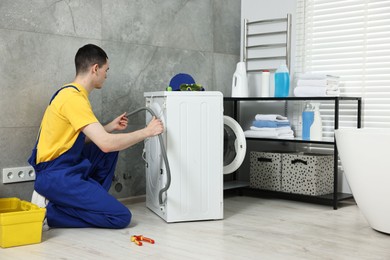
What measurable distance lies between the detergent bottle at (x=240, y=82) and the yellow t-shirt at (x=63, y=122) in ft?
5.61

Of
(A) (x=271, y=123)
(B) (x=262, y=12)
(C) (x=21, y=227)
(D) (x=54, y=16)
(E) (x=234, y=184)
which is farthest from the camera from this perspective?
(B) (x=262, y=12)

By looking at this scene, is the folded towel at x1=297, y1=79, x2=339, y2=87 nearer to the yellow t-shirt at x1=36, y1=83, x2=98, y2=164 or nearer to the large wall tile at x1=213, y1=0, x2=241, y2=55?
the large wall tile at x1=213, y1=0, x2=241, y2=55

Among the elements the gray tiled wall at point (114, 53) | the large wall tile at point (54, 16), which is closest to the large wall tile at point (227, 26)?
the gray tiled wall at point (114, 53)

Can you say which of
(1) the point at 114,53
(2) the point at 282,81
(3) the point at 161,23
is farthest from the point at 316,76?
(1) the point at 114,53

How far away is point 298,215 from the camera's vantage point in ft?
12.2

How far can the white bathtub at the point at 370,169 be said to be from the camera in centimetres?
304

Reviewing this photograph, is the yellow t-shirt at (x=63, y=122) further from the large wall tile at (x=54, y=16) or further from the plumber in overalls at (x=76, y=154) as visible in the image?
the large wall tile at (x=54, y=16)

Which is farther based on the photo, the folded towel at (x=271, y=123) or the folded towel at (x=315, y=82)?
the folded towel at (x=271, y=123)

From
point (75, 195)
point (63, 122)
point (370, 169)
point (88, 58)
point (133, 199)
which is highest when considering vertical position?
point (88, 58)

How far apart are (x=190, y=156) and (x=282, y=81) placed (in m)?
1.34

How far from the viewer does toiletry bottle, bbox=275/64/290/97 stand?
4383mm

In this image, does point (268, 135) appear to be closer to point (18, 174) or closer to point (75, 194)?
point (75, 194)

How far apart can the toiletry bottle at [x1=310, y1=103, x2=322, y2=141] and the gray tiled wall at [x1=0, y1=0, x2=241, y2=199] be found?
1.00 metres

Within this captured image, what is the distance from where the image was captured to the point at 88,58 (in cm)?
334
